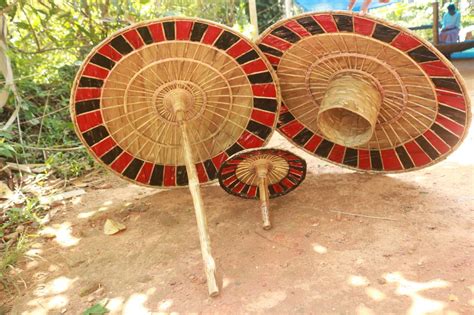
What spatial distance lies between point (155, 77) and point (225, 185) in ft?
3.07

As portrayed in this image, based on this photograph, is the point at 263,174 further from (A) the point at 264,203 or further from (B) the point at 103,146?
(B) the point at 103,146

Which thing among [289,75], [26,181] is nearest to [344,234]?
[289,75]

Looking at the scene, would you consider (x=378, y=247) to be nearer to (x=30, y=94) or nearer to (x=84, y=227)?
(x=84, y=227)

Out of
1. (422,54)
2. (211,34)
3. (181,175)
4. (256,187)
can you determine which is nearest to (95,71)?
(211,34)

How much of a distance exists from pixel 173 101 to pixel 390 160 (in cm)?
175

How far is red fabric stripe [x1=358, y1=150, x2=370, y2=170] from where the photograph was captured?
3.21 metres

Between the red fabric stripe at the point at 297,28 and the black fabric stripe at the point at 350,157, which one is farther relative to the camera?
the black fabric stripe at the point at 350,157

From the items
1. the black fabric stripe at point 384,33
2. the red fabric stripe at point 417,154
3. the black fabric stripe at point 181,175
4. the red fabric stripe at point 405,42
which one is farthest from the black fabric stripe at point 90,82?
the red fabric stripe at point 417,154

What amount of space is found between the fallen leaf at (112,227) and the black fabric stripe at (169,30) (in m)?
1.45

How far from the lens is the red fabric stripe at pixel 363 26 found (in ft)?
7.68

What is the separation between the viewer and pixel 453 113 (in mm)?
2678

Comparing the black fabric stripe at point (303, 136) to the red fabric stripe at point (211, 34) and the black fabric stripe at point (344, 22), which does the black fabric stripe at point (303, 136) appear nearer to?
the black fabric stripe at point (344, 22)

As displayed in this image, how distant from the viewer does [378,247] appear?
2426mm

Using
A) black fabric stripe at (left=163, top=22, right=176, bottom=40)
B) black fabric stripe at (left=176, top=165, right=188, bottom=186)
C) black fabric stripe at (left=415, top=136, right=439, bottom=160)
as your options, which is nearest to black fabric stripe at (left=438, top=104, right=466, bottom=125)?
black fabric stripe at (left=415, top=136, right=439, bottom=160)
